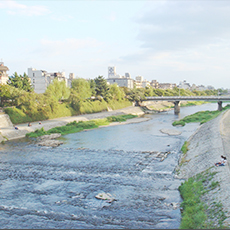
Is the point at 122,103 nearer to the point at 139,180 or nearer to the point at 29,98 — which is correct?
the point at 29,98

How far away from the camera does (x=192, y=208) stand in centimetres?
1588

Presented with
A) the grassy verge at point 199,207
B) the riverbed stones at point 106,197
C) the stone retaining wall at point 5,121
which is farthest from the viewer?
the stone retaining wall at point 5,121

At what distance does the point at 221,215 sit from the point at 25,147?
30.0 m

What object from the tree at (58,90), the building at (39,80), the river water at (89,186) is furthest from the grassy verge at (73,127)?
the building at (39,80)

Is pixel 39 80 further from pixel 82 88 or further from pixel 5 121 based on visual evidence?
pixel 5 121

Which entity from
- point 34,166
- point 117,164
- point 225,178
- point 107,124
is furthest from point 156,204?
point 107,124

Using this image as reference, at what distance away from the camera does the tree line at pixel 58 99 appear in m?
55.4

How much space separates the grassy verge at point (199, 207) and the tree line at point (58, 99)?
143ft

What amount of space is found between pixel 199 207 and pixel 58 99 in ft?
208

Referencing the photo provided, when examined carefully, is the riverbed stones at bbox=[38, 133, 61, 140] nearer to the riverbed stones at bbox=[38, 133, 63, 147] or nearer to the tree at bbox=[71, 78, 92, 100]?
the riverbed stones at bbox=[38, 133, 63, 147]

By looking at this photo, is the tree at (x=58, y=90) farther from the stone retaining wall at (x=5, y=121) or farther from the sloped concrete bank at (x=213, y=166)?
the sloped concrete bank at (x=213, y=166)

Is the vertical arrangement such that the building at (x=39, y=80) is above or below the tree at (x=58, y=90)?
above

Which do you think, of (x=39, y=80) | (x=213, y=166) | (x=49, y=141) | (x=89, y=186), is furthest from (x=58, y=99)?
(x=213, y=166)

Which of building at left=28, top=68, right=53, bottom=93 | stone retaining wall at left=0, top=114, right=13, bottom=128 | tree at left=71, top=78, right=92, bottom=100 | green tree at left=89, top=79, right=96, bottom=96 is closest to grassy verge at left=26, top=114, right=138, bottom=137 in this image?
stone retaining wall at left=0, top=114, right=13, bottom=128
